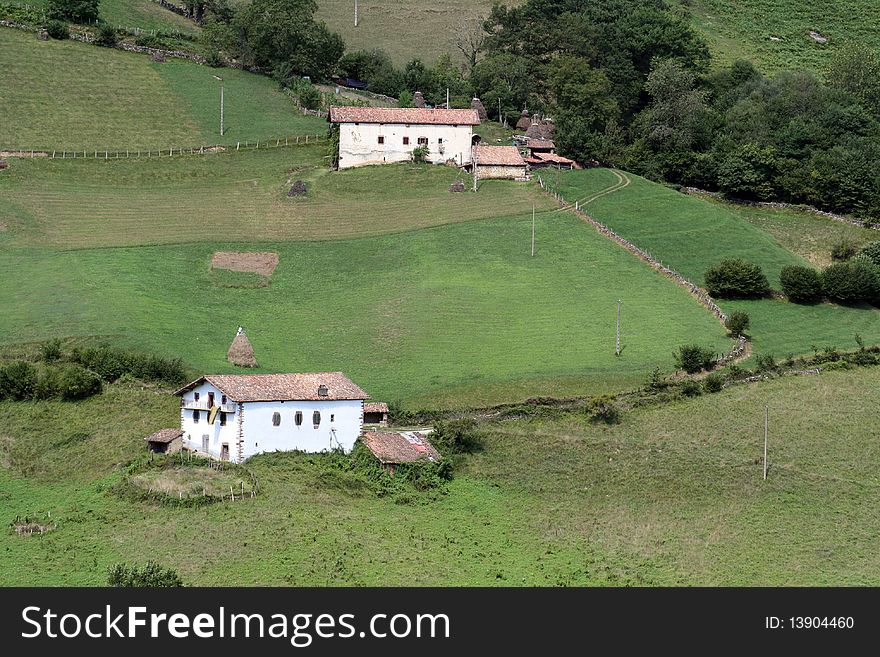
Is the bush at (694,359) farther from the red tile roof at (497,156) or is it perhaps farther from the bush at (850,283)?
the red tile roof at (497,156)

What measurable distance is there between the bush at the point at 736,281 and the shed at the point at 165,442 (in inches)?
1818

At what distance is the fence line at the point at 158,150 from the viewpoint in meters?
148

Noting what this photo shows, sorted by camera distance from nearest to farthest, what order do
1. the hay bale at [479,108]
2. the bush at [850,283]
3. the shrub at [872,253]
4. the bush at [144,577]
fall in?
the bush at [144,577] → the bush at [850,283] → the shrub at [872,253] → the hay bale at [479,108]

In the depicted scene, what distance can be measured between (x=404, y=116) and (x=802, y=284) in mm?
46185

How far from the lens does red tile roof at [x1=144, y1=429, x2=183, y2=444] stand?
3556 inches

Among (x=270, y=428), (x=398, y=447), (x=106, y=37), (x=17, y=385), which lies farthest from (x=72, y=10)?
(x=398, y=447)

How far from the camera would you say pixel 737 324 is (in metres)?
110

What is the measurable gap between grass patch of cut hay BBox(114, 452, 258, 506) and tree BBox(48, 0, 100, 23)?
102636 millimetres

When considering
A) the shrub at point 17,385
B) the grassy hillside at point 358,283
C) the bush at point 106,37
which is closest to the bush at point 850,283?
the grassy hillside at point 358,283

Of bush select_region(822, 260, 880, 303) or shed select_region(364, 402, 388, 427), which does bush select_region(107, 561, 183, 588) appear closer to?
shed select_region(364, 402, 388, 427)

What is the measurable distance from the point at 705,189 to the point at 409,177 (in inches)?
1227

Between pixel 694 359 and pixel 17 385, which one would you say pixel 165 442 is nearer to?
pixel 17 385

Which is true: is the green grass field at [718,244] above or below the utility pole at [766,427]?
above

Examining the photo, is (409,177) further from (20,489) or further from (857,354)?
(20,489)
